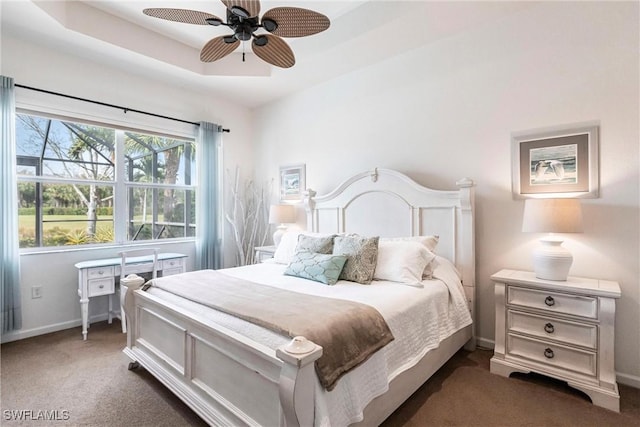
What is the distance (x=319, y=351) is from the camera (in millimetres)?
1236

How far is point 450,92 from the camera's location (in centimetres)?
300

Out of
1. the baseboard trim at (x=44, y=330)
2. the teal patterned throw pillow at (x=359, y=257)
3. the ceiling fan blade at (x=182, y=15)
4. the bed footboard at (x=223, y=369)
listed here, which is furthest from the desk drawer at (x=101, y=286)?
the ceiling fan blade at (x=182, y=15)

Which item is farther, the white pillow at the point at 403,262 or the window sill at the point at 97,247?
the window sill at the point at 97,247

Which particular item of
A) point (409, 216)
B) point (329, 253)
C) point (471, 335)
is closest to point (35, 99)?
point (329, 253)

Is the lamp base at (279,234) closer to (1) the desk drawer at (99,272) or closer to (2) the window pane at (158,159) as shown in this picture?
(2) the window pane at (158,159)

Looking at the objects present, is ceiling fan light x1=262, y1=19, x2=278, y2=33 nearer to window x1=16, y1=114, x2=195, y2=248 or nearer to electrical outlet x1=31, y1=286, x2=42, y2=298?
window x1=16, y1=114, x2=195, y2=248

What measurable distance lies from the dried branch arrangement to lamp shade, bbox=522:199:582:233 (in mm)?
3391

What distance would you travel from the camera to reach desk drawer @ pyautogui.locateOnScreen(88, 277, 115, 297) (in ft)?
10.2

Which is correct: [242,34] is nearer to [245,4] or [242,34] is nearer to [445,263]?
[245,4]

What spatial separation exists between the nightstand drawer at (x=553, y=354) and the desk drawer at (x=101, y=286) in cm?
364

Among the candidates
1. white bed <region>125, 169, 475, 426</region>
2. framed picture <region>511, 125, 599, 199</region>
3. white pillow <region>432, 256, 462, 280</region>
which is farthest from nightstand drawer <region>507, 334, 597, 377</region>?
framed picture <region>511, 125, 599, 199</region>

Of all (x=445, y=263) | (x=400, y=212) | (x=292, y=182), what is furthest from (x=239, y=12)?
(x=292, y=182)

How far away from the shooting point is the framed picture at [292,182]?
4.30 metres

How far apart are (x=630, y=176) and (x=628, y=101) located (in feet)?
1.73
